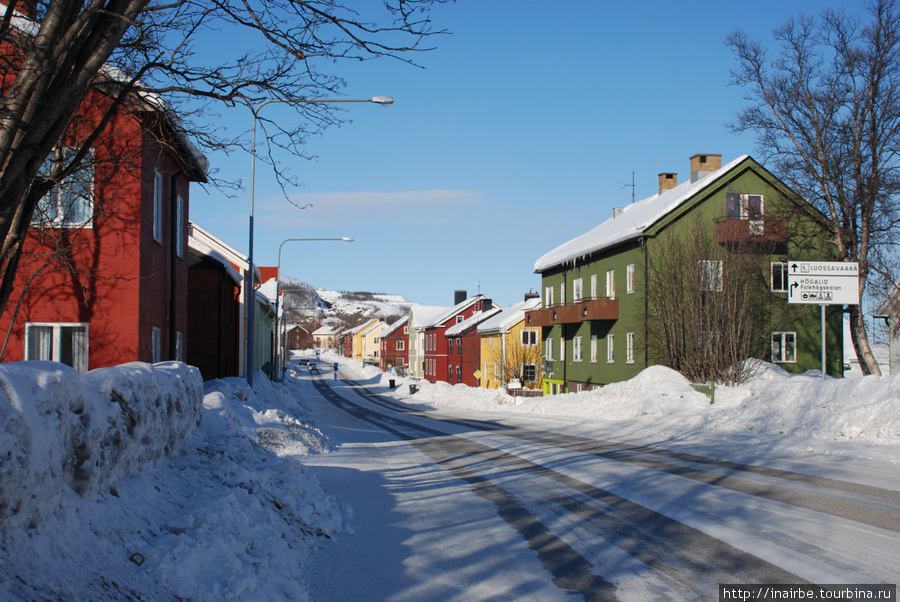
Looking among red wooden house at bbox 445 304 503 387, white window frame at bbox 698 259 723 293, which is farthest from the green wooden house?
red wooden house at bbox 445 304 503 387

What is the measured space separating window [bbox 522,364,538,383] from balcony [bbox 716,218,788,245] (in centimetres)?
2292

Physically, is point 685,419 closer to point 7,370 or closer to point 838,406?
point 838,406

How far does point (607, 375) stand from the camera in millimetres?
36531

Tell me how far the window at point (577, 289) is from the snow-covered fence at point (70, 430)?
35621mm

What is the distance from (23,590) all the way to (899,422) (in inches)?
605

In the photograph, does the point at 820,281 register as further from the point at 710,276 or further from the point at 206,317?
the point at 206,317

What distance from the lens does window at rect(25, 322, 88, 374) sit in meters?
14.3

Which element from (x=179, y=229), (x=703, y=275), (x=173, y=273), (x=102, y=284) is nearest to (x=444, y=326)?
(x=703, y=275)

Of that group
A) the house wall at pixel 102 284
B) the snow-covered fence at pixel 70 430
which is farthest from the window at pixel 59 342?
the snow-covered fence at pixel 70 430

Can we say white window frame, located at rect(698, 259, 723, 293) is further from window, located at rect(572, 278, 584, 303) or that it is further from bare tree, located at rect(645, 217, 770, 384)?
window, located at rect(572, 278, 584, 303)

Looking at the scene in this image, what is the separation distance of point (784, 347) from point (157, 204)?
2751cm

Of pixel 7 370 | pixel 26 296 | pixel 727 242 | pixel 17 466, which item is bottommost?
pixel 17 466

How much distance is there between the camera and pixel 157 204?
16.8 m

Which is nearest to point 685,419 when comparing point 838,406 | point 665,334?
point 838,406
